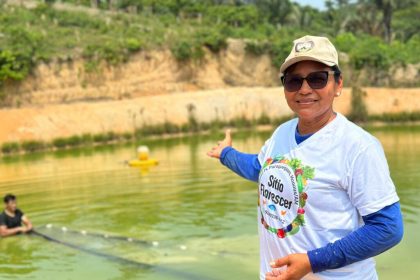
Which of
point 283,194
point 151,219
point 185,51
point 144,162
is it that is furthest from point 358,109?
point 283,194

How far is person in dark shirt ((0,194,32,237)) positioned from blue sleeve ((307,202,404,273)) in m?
8.33

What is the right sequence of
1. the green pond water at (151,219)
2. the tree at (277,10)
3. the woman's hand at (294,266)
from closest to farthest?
1. the woman's hand at (294,266)
2. the green pond water at (151,219)
3. the tree at (277,10)

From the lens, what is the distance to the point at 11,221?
31.8ft

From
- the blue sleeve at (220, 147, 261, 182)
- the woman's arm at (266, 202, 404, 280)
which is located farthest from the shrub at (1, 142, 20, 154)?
the woman's arm at (266, 202, 404, 280)

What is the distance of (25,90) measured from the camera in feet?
103

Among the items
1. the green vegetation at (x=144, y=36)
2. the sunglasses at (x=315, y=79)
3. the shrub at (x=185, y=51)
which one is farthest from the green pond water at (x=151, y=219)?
the shrub at (x=185, y=51)

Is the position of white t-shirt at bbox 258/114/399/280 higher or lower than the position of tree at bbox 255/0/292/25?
lower

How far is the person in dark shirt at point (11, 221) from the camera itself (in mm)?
9625

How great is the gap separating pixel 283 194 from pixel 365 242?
39cm

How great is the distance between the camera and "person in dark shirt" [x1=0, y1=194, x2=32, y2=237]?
379 inches

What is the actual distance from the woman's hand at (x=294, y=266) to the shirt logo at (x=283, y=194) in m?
0.13

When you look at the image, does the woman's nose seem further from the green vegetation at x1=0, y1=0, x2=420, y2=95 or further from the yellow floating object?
the green vegetation at x1=0, y1=0, x2=420, y2=95

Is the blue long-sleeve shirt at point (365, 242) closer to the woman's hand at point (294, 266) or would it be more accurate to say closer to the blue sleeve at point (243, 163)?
the woman's hand at point (294, 266)

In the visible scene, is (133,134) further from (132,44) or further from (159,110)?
(132,44)
